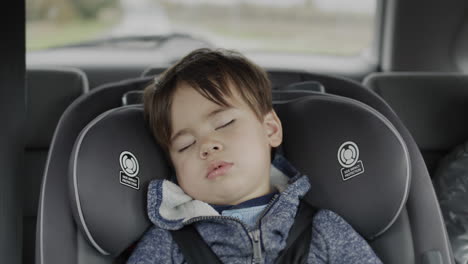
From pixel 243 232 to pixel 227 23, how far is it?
1.80 m

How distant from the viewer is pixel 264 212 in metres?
1.72

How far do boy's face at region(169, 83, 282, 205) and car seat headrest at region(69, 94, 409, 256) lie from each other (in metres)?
0.08

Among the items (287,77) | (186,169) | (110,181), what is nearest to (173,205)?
(186,169)

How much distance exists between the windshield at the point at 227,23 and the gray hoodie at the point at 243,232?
1521 mm

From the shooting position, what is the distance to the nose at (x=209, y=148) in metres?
1.69

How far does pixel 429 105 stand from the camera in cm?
246

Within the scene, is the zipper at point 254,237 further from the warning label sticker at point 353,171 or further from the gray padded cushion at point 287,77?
the gray padded cushion at point 287,77

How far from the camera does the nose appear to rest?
5.55 ft

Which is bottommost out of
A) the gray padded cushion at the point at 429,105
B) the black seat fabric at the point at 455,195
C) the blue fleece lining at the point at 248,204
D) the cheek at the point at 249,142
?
the black seat fabric at the point at 455,195

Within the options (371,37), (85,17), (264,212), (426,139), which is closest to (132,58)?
(85,17)

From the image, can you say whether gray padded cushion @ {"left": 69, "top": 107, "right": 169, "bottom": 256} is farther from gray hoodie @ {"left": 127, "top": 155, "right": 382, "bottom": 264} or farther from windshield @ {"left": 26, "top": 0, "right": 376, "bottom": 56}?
windshield @ {"left": 26, "top": 0, "right": 376, "bottom": 56}

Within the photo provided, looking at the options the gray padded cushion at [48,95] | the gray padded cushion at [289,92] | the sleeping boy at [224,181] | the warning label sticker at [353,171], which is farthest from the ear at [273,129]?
the gray padded cushion at [48,95]

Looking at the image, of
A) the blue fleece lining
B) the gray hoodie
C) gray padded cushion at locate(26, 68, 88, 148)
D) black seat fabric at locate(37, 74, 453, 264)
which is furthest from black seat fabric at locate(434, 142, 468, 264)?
gray padded cushion at locate(26, 68, 88, 148)

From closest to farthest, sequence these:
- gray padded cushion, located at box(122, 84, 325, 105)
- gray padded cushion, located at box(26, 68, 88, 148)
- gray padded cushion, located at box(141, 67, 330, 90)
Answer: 1. gray padded cushion, located at box(122, 84, 325, 105)
2. gray padded cushion, located at box(141, 67, 330, 90)
3. gray padded cushion, located at box(26, 68, 88, 148)
